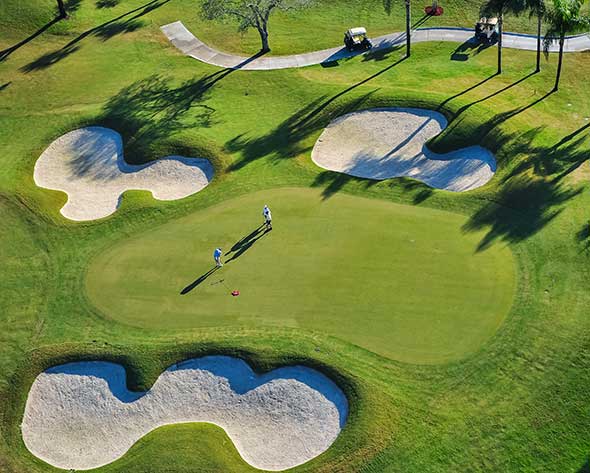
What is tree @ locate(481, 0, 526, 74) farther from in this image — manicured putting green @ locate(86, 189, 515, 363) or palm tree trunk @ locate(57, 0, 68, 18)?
palm tree trunk @ locate(57, 0, 68, 18)

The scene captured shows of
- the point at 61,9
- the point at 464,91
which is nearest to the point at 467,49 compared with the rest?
the point at 464,91

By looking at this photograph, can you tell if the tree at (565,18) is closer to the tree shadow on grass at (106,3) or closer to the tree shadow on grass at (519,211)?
the tree shadow on grass at (519,211)

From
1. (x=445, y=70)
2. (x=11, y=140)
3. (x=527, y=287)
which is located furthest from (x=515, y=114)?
(x=11, y=140)

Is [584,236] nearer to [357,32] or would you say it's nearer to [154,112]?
[357,32]

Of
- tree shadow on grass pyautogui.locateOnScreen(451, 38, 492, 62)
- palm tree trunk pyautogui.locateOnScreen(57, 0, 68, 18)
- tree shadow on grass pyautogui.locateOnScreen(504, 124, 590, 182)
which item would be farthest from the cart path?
tree shadow on grass pyautogui.locateOnScreen(504, 124, 590, 182)

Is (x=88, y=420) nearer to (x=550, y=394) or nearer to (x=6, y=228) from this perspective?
(x=6, y=228)
